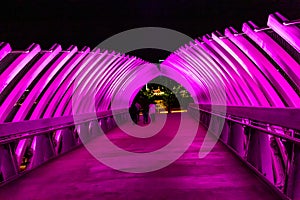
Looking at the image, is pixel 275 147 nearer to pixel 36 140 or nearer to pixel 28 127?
pixel 28 127

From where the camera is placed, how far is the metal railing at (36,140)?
7.46 meters

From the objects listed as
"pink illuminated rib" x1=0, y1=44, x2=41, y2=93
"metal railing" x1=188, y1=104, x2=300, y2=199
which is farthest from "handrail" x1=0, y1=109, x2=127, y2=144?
"metal railing" x1=188, y1=104, x2=300, y2=199

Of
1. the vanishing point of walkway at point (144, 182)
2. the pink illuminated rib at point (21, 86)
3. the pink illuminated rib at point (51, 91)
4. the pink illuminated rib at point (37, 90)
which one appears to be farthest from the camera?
the pink illuminated rib at point (51, 91)

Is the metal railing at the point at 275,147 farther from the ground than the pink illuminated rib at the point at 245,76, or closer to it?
closer to it

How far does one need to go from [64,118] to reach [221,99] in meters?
Answer: 9.32

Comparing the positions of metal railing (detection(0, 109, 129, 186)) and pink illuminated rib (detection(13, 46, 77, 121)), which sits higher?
pink illuminated rib (detection(13, 46, 77, 121))

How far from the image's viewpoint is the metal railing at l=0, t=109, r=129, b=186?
746 centimetres

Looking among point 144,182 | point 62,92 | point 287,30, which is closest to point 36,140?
point 144,182

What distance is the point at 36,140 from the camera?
9.23 metres

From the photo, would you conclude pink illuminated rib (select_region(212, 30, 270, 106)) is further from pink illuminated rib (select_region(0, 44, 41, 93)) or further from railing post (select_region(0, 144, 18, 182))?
railing post (select_region(0, 144, 18, 182))

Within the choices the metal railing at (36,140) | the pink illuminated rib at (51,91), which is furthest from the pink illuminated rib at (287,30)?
A: the pink illuminated rib at (51,91)

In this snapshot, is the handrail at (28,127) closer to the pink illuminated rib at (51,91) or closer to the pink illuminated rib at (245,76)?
the pink illuminated rib at (51,91)

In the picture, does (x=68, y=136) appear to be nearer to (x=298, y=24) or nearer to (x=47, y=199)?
(x=47, y=199)

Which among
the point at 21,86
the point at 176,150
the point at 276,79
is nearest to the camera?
the point at 276,79
